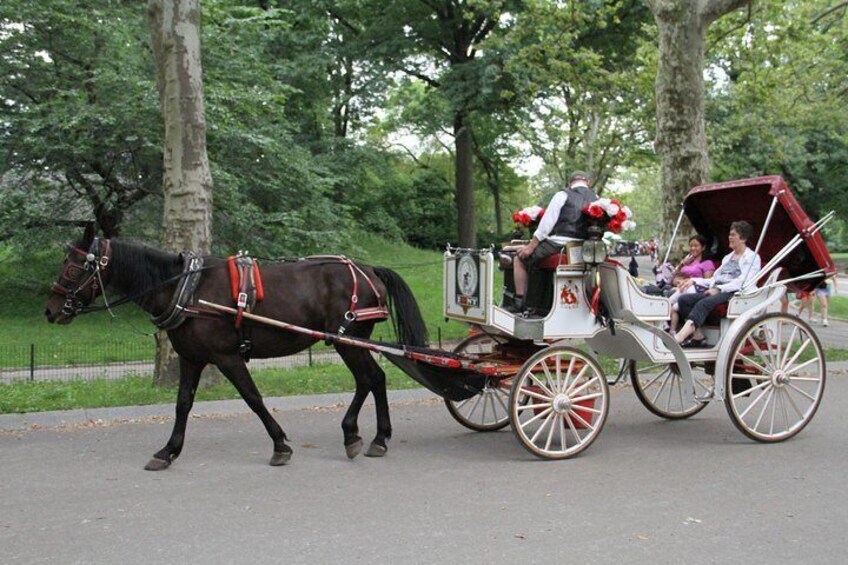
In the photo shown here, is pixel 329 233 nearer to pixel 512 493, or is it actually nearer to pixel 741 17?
pixel 741 17

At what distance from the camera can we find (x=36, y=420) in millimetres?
8641

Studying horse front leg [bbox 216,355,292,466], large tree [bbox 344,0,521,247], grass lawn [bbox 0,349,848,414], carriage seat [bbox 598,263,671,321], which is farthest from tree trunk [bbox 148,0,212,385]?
large tree [bbox 344,0,521,247]

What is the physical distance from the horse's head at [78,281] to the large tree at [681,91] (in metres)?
9.66

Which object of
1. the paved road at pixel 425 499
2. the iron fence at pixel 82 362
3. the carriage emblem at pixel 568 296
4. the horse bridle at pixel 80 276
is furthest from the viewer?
the iron fence at pixel 82 362

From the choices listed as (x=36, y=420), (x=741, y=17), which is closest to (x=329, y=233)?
(x=741, y=17)

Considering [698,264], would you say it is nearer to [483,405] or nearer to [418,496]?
[483,405]

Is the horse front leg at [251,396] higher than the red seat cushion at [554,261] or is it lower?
lower

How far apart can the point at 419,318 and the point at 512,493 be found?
212 centimetres

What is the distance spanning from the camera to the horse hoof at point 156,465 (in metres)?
6.67

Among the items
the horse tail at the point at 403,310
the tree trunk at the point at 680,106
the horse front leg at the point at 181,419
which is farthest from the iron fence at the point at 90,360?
the horse front leg at the point at 181,419

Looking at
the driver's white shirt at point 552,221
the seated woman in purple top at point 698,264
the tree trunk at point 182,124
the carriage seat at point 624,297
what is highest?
the tree trunk at point 182,124

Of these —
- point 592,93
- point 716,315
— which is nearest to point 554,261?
point 716,315

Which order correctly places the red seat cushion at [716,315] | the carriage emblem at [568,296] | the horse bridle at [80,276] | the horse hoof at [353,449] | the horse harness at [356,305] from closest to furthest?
the horse bridle at [80,276], the horse hoof at [353,449], the horse harness at [356,305], the carriage emblem at [568,296], the red seat cushion at [716,315]

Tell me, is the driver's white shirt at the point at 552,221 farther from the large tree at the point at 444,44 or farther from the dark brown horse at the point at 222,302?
the large tree at the point at 444,44
